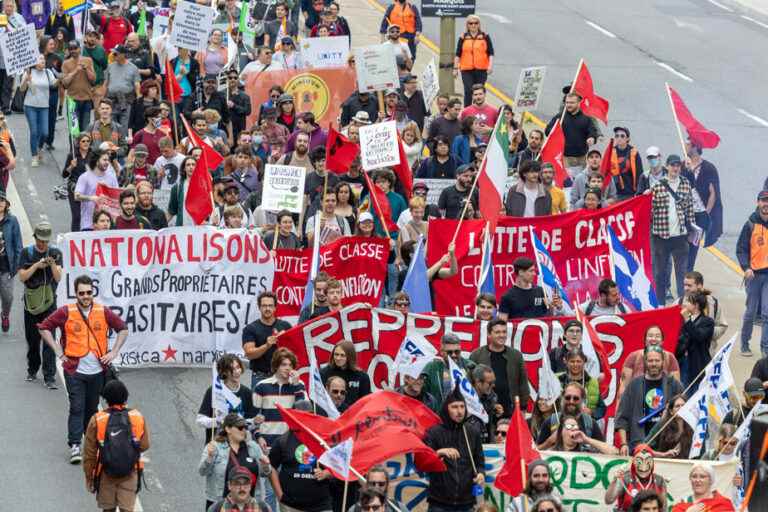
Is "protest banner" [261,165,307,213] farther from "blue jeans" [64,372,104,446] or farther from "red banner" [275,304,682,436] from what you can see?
"blue jeans" [64,372,104,446]

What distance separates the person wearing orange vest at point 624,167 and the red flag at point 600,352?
5490mm

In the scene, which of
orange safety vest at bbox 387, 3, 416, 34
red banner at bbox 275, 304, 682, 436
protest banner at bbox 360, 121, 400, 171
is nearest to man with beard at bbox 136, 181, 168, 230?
protest banner at bbox 360, 121, 400, 171

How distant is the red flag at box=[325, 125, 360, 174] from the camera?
2045 centimetres

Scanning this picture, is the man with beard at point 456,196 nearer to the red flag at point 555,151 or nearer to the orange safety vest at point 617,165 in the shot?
the red flag at point 555,151

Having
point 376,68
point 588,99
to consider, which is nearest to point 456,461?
point 588,99

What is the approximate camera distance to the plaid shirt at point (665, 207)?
20.5m

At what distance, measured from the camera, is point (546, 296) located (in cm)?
1727

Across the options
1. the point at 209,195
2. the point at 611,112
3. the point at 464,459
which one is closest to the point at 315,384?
the point at 464,459

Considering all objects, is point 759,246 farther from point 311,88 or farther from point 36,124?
point 36,124

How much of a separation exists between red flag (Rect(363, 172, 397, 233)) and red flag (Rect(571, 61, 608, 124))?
148 inches

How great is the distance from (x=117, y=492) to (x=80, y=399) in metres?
1.78

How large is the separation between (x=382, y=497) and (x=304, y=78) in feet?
45.4

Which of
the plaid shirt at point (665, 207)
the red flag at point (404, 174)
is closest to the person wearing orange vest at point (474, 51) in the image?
the red flag at point (404, 174)

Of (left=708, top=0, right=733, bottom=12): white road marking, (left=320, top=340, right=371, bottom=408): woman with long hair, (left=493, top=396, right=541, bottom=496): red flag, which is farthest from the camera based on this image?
(left=708, top=0, right=733, bottom=12): white road marking
